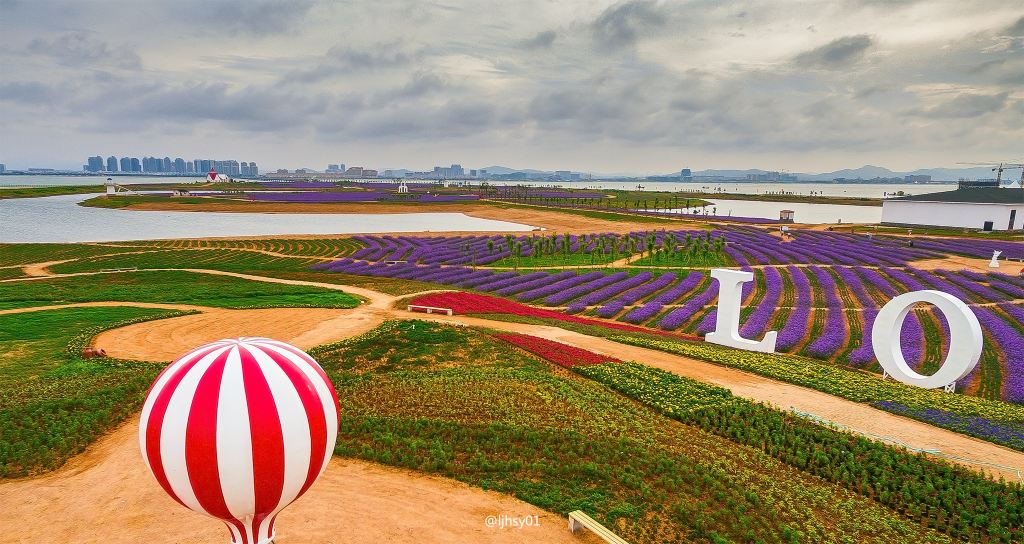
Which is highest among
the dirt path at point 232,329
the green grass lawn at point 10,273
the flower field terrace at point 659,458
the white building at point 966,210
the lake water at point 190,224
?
the white building at point 966,210

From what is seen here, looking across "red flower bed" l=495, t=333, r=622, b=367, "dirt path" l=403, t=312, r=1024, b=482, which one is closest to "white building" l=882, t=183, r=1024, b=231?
"dirt path" l=403, t=312, r=1024, b=482

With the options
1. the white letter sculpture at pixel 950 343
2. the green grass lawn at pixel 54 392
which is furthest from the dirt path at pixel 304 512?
the white letter sculpture at pixel 950 343

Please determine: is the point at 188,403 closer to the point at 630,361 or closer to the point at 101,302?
the point at 630,361

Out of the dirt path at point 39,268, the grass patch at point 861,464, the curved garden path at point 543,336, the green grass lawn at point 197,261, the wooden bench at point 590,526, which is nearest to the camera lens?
the wooden bench at point 590,526

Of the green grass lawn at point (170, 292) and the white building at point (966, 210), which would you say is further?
the white building at point (966, 210)

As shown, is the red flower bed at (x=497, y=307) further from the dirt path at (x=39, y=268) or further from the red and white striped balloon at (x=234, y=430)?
the dirt path at (x=39, y=268)
